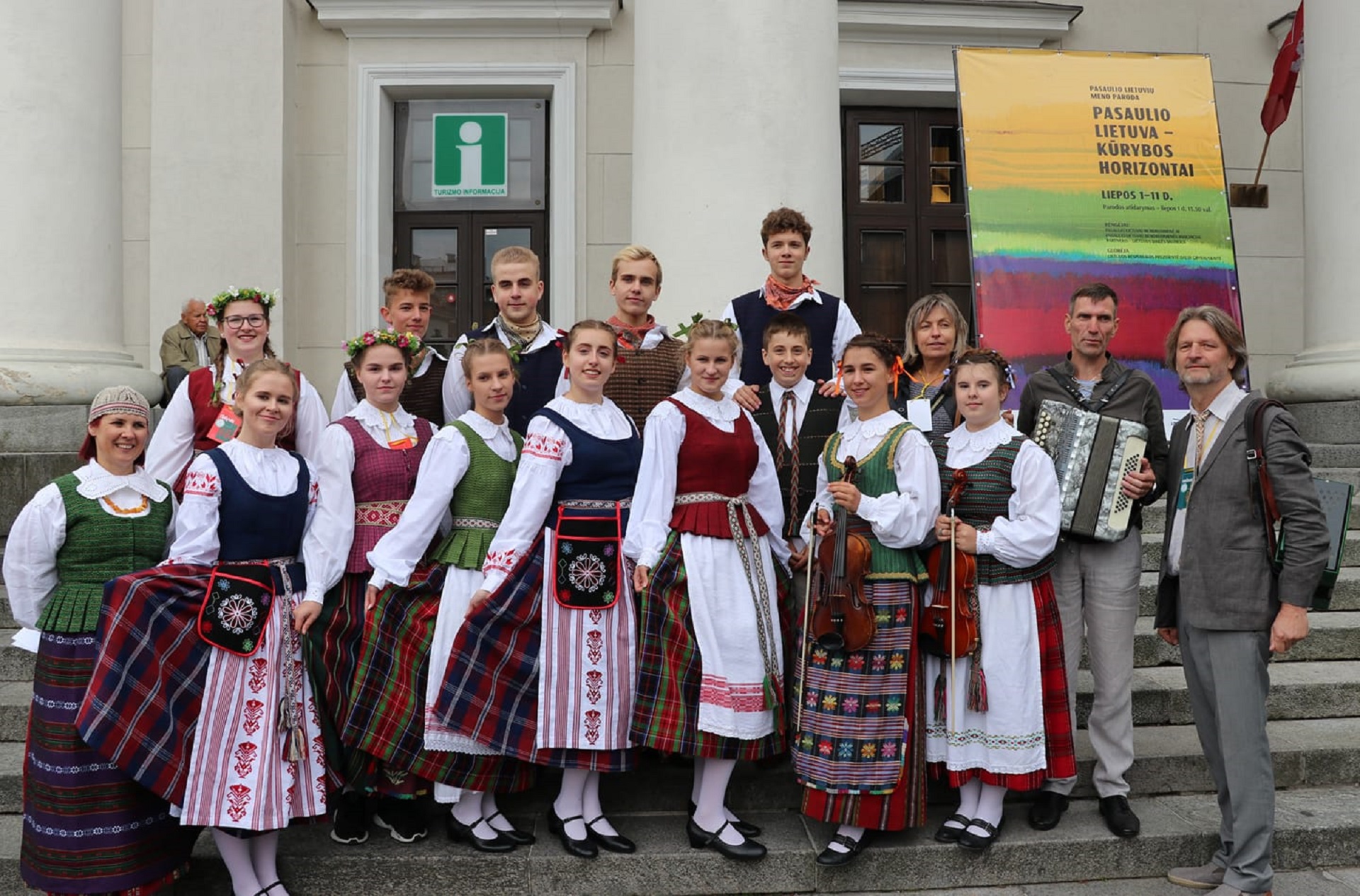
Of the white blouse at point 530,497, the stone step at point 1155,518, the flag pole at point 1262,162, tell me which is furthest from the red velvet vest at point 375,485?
the flag pole at point 1262,162

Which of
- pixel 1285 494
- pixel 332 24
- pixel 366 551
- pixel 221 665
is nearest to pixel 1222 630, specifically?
pixel 1285 494

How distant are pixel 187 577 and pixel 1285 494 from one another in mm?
3313

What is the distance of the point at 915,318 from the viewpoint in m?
4.26

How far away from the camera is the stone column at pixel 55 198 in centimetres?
581

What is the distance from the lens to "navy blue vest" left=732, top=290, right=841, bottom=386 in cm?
453

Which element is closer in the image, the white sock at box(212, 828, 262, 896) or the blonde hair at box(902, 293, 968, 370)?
the white sock at box(212, 828, 262, 896)

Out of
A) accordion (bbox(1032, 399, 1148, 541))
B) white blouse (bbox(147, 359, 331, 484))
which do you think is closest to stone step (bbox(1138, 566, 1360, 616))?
accordion (bbox(1032, 399, 1148, 541))

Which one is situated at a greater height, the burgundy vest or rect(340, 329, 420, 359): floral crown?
rect(340, 329, 420, 359): floral crown

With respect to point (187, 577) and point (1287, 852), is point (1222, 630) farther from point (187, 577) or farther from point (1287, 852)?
point (187, 577)

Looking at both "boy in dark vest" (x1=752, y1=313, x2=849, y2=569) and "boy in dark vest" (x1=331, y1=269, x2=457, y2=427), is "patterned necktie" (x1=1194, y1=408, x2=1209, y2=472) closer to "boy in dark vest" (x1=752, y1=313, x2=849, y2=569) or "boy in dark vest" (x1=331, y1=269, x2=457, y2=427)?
"boy in dark vest" (x1=752, y1=313, x2=849, y2=569)

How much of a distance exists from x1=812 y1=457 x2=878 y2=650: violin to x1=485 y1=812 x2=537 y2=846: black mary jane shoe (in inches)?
46.5

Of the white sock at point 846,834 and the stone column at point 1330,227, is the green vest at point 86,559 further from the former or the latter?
the stone column at point 1330,227

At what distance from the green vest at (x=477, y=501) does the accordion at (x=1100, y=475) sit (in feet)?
6.26

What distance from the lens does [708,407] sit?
378cm
